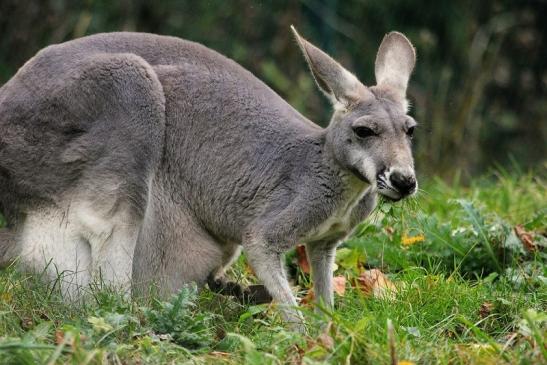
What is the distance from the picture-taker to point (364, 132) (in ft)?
19.3

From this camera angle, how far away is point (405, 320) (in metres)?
5.56

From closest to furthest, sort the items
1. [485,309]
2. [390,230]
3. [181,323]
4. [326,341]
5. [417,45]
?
[326,341]
[181,323]
[485,309]
[390,230]
[417,45]

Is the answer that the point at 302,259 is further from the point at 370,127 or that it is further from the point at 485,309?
the point at 485,309

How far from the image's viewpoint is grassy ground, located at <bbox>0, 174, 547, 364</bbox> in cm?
462

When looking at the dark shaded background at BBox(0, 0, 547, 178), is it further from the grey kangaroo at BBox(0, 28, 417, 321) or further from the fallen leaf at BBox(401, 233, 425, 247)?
the grey kangaroo at BBox(0, 28, 417, 321)

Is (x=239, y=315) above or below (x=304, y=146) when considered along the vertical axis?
below

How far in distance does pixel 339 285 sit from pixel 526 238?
1267 mm

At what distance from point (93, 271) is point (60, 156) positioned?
0.66 metres

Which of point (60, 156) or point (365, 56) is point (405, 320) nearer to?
point (60, 156)

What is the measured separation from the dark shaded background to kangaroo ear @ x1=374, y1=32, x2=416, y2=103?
11.5 feet

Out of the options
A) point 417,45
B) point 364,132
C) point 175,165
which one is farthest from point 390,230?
point 417,45

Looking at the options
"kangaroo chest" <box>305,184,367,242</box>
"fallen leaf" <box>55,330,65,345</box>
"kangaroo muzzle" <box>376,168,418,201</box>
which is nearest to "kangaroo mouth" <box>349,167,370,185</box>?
"kangaroo chest" <box>305,184,367,242</box>

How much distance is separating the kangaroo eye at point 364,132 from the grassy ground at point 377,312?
1.48 ft


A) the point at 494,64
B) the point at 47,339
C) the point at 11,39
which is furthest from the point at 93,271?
the point at 494,64
